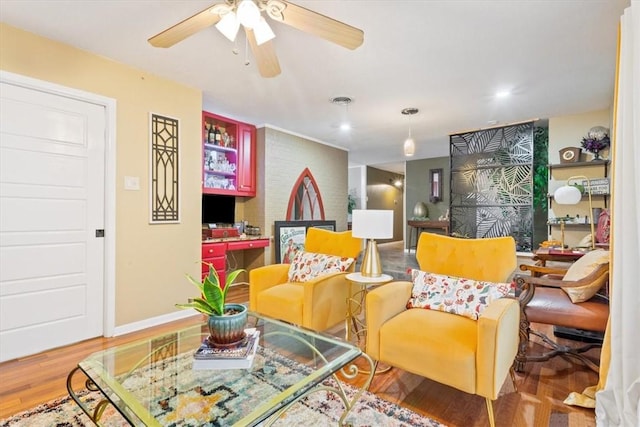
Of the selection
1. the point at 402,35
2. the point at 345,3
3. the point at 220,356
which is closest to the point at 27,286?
the point at 220,356

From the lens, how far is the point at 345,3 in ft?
6.57

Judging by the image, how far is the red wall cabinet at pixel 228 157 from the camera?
421cm

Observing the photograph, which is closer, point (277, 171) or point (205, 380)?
point (205, 380)

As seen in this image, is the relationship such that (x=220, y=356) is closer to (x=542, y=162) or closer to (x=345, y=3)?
(x=345, y=3)

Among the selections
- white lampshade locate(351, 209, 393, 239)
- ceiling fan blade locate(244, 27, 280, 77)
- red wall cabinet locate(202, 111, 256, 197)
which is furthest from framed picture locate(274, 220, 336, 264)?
ceiling fan blade locate(244, 27, 280, 77)

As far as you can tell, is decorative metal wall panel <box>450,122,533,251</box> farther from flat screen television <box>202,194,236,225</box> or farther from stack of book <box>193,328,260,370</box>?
stack of book <box>193,328,260,370</box>

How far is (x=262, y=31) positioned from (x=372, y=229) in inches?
58.6

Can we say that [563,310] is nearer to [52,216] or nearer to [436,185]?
[52,216]

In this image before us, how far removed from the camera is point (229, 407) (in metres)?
1.21

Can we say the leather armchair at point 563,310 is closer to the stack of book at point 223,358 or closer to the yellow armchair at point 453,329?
the yellow armchair at point 453,329

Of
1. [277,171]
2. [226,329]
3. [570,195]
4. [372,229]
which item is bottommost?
[226,329]

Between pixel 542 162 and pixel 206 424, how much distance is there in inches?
215

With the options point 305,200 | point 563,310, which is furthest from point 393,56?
point 305,200

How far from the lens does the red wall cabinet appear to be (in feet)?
13.8
